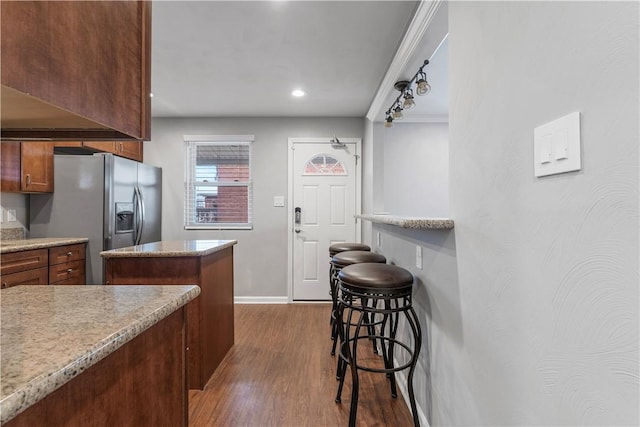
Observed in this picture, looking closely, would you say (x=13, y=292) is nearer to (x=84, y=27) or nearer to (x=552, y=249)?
(x=84, y=27)

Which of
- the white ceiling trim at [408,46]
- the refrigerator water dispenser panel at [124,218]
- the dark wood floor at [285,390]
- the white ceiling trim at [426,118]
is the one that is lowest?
the dark wood floor at [285,390]

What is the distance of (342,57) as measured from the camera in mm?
2582

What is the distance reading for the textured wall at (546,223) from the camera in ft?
1.94

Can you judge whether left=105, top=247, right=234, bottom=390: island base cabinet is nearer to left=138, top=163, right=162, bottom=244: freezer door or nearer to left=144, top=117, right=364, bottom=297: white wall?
left=138, top=163, right=162, bottom=244: freezer door

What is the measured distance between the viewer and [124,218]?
3270 millimetres

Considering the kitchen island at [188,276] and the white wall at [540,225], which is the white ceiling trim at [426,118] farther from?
the kitchen island at [188,276]

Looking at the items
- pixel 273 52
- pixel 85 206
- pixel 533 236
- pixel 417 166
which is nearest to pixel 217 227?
pixel 85 206

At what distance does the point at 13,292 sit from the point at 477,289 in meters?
1.48

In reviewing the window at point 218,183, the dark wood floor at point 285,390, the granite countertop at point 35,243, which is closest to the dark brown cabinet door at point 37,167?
the granite countertop at point 35,243

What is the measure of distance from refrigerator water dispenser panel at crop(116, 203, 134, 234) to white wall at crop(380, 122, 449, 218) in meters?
3.03

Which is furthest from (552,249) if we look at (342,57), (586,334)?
(342,57)

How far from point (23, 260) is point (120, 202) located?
94 centimetres

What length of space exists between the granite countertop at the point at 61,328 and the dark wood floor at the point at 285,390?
1.28 meters

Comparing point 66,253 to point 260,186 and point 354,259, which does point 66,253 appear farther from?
point 354,259
